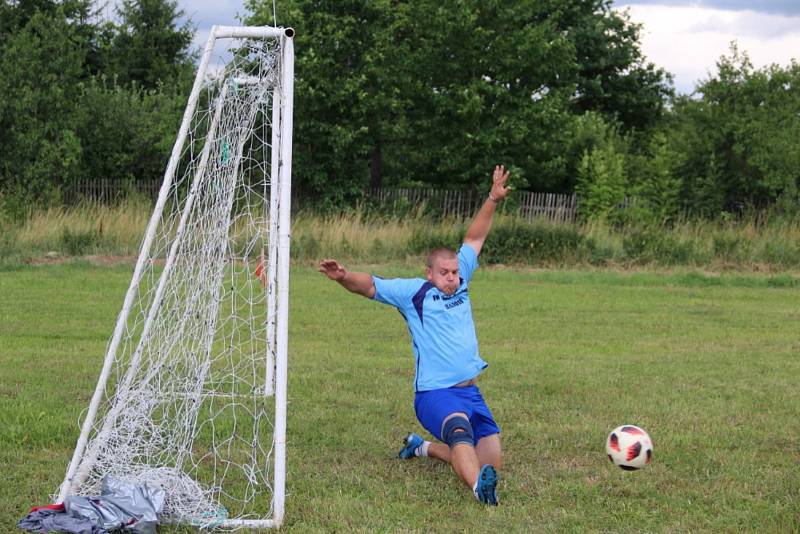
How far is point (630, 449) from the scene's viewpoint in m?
5.61

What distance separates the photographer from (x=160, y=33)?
1519 inches

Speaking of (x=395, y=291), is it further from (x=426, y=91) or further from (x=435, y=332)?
(x=426, y=91)

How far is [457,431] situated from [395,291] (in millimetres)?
969

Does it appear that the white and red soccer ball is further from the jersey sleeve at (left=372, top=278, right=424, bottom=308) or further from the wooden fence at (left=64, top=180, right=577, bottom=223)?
the wooden fence at (left=64, top=180, right=577, bottom=223)

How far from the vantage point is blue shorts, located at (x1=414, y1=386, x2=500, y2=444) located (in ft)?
19.1

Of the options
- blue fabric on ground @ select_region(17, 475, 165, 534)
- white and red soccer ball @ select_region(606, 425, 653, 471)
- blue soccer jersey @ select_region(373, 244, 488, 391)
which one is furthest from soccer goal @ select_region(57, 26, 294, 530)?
white and red soccer ball @ select_region(606, 425, 653, 471)

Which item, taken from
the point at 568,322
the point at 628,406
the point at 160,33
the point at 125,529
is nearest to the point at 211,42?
the point at 125,529

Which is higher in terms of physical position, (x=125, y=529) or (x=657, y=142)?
(x=657, y=142)

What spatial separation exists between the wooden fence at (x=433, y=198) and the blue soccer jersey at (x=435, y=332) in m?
18.3

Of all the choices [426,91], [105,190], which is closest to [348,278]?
[105,190]

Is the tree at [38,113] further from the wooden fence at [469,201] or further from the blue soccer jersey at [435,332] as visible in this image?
the blue soccer jersey at [435,332]

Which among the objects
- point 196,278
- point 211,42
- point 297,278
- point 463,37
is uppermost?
point 463,37

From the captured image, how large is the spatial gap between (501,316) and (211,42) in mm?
8086

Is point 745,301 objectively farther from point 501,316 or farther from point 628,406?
point 628,406
